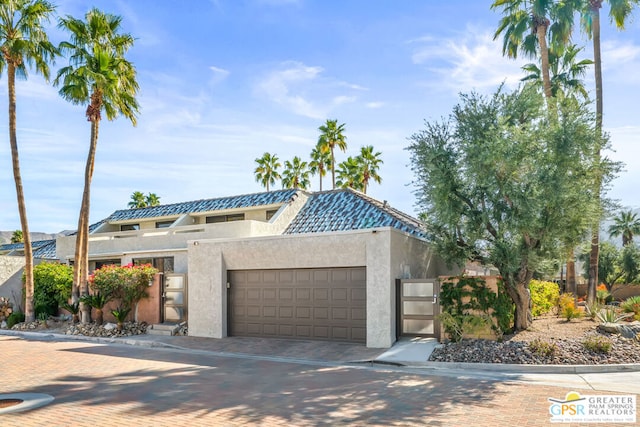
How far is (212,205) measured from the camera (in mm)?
29250

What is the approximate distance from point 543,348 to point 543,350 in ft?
0.17

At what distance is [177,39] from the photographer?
51.6 ft

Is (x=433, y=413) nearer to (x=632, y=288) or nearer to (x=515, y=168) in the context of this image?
(x=515, y=168)

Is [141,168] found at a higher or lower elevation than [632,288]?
higher

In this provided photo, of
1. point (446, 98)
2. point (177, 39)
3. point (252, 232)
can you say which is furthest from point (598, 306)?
point (177, 39)

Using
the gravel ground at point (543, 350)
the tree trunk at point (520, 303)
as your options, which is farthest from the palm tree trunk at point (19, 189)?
the tree trunk at point (520, 303)

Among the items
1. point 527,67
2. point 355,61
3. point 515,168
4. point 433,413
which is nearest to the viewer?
point 433,413

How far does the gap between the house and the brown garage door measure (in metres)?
0.03

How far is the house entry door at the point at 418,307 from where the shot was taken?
1611cm

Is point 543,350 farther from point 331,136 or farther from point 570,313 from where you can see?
point 331,136

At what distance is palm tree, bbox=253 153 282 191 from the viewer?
169 feet

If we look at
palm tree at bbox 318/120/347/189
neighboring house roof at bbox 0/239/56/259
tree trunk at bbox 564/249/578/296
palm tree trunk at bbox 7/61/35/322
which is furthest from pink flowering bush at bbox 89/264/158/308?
palm tree at bbox 318/120/347/189

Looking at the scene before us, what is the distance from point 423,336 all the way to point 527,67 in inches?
666

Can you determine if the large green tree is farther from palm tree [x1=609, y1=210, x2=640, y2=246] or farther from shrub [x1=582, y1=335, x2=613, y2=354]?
palm tree [x1=609, y1=210, x2=640, y2=246]
